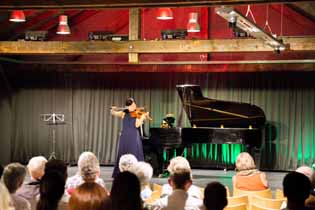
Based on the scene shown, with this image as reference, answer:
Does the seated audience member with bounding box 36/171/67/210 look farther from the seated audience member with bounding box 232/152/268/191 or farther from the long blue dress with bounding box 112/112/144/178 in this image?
the long blue dress with bounding box 112/112/144/178

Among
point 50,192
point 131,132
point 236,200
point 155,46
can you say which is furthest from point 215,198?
point 155,46

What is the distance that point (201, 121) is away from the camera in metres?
11.3

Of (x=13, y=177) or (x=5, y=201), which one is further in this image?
(x=13, y=177)

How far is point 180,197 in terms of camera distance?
12.9 feet

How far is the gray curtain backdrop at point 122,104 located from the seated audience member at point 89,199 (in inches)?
405

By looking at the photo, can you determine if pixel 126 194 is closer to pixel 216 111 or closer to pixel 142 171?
pixel 142 171

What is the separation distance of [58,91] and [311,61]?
648cm

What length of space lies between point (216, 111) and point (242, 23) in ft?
13.1

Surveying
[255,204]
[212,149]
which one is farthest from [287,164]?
[255,204]

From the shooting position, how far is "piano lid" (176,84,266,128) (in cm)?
1107

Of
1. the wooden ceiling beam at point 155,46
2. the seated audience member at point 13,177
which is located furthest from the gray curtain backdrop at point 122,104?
the seated audience member at point 13,177

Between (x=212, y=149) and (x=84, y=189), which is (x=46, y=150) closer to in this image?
(x=212, y=149)

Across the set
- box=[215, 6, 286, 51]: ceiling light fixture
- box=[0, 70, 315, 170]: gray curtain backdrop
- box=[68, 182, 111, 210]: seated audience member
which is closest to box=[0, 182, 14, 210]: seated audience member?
box=[68, 182, 111, 210]: seated audience member

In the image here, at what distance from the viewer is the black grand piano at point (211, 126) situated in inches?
424
